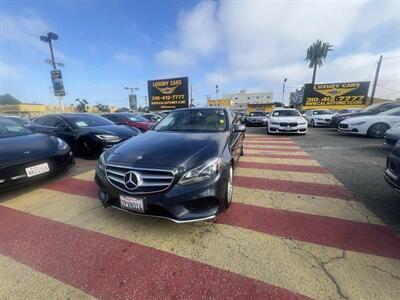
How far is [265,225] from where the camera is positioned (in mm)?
2518

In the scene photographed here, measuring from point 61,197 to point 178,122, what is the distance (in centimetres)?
246

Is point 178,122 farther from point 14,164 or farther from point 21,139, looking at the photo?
point 21,139

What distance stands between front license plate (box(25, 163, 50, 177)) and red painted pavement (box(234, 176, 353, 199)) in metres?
3.52

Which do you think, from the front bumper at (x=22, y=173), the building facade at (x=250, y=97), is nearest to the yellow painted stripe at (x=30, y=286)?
the front bumper at (x=22, y=173)

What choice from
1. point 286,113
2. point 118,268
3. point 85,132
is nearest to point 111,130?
point 85,132

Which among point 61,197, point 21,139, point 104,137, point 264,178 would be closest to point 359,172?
point 264,178

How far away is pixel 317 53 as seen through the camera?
43.6 meters

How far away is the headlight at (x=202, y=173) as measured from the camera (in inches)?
84.3

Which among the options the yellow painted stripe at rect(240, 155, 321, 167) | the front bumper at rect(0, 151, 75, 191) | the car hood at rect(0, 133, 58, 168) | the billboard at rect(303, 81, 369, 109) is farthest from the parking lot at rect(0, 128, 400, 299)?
the billboard at rect(303, 81, 369, 109)

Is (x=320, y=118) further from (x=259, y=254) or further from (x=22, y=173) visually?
(x=22, y=173)

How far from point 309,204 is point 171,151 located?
2263 millimetres

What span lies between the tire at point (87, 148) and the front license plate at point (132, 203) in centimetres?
395

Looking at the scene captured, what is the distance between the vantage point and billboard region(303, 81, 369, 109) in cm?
2684

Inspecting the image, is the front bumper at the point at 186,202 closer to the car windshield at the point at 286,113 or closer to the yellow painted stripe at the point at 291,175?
the yellow painted stripe at the point at 291,175
